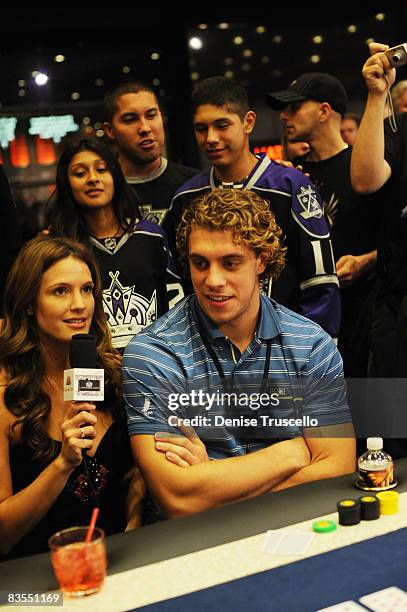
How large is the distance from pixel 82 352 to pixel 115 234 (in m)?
1.14

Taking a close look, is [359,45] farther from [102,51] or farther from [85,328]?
[85,328]

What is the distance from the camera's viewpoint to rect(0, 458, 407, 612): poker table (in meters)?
1.37

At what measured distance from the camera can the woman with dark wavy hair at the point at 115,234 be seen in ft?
9.35

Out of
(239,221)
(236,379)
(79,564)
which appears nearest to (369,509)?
(79,564)

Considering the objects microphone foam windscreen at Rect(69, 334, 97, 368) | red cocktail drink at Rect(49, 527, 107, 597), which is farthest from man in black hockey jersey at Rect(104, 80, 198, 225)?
red cocktail drink at Rect(49, 527, 107, 597)

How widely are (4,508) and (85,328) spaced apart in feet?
1.84

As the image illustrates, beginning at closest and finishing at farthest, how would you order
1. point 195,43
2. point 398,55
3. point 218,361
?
point 218,361 → point 398,55 → point 195,43

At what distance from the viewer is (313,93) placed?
3.46 meters

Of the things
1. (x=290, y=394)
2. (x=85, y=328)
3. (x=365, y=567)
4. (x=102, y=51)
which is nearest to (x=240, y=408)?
(x=290, y=394)

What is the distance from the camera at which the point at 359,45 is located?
→ 499 centimetres

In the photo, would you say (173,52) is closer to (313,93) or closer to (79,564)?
(313,93)

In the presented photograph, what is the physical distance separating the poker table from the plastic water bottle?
5 centimetres

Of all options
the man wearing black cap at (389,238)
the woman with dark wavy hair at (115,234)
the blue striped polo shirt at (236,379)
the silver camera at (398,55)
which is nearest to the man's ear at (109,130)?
the woman with dark wavy hair at (115,234)

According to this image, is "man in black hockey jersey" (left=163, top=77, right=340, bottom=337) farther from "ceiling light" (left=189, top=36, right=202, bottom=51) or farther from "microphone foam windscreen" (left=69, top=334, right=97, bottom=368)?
"ceiling light" (left=189, top=36, right=202, bottom=51)
